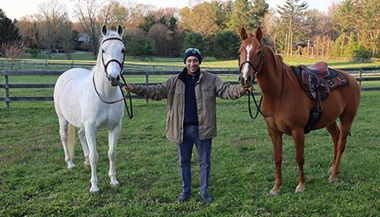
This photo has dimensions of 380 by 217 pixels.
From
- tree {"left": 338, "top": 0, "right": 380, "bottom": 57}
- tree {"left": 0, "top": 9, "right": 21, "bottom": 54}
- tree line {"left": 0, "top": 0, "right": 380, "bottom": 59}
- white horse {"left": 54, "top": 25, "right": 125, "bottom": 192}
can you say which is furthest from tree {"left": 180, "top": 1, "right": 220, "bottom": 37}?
white horse {"left": 54, "top": 25, "right": 125, "bottom": 192}

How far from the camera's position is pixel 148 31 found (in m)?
59.8

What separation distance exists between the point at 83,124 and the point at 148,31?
5722 cm

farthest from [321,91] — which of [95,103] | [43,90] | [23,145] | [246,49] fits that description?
A: [43,90]

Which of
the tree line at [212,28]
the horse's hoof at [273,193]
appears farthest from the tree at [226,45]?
the horse's hoof at [273,193]

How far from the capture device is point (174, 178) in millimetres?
4648

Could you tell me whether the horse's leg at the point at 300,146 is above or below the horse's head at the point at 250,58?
below

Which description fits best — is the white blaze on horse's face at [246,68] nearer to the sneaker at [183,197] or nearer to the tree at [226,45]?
the sneaker at [183,197]

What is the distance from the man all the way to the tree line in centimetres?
4652

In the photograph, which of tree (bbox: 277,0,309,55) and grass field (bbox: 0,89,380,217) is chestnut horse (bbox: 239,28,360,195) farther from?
tree (bbox: 277,0,309,55)

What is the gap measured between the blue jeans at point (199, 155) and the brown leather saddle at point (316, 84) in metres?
1.34

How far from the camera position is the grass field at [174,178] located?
3.66 m

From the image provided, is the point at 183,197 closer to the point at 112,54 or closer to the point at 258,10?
the point at 112,54

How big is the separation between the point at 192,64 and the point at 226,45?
2134 inches

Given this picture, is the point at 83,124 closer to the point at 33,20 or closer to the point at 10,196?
the point at 10,196
